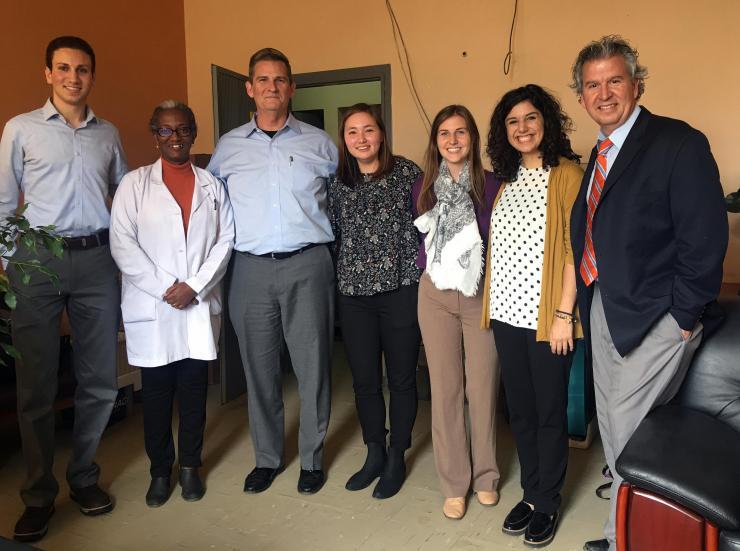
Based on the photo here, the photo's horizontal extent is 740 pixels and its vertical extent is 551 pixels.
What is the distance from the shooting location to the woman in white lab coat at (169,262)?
2.60m

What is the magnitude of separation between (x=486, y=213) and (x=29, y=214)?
69.4 inches

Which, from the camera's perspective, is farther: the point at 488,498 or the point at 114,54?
the point at 114,54

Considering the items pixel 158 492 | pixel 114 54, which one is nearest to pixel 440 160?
pixel 158 492

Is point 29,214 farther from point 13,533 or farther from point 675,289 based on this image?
point 675,289

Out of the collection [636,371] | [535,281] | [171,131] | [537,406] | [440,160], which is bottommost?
[537,406]

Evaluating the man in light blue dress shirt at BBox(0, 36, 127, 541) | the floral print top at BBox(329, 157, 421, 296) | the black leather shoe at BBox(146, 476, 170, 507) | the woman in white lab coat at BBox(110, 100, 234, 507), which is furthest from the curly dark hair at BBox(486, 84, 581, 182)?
the black leather shoe at BBox(146, 476, 170, 507)

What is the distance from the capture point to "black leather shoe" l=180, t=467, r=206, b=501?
9.08 ft

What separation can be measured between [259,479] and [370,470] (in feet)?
1.58

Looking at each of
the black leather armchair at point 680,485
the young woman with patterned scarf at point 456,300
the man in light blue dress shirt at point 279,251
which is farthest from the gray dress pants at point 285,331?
the black leather armchair at point 680,485

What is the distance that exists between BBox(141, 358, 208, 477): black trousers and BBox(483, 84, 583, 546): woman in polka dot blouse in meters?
1.24

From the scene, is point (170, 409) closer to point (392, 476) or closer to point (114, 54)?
point (392, 476)

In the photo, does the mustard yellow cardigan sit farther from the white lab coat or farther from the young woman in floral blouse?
the white lab coat

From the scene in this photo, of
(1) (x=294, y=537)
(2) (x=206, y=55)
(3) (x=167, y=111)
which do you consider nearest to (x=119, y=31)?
(2) (x=206, y=55)

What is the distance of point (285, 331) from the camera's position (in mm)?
2773
